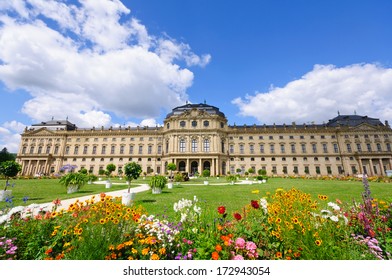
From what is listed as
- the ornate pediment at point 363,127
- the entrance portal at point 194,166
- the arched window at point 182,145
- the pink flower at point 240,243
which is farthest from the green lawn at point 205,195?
the ornate pediment at point 363,127

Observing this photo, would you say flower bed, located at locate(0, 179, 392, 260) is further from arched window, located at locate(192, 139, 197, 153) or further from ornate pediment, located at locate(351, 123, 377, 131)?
ornate pediment, located at locate(351, 123, 377, 131)

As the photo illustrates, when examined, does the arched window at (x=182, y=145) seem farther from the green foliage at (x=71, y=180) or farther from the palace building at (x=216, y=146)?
the green foliage at (x=71, y=180)

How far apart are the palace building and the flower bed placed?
128ft

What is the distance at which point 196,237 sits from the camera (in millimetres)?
3000

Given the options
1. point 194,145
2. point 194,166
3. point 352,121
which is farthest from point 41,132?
point 352,121

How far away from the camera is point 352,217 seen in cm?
374

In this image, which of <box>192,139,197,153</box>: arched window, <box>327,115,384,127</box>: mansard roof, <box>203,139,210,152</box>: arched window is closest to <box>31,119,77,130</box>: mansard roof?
<box>192,139,197,153</box>: arched window

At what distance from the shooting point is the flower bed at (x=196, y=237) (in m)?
2.53

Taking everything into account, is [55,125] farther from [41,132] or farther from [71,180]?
[71,180]

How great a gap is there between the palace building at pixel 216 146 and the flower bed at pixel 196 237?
3898 cm

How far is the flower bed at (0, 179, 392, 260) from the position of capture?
253 cm
